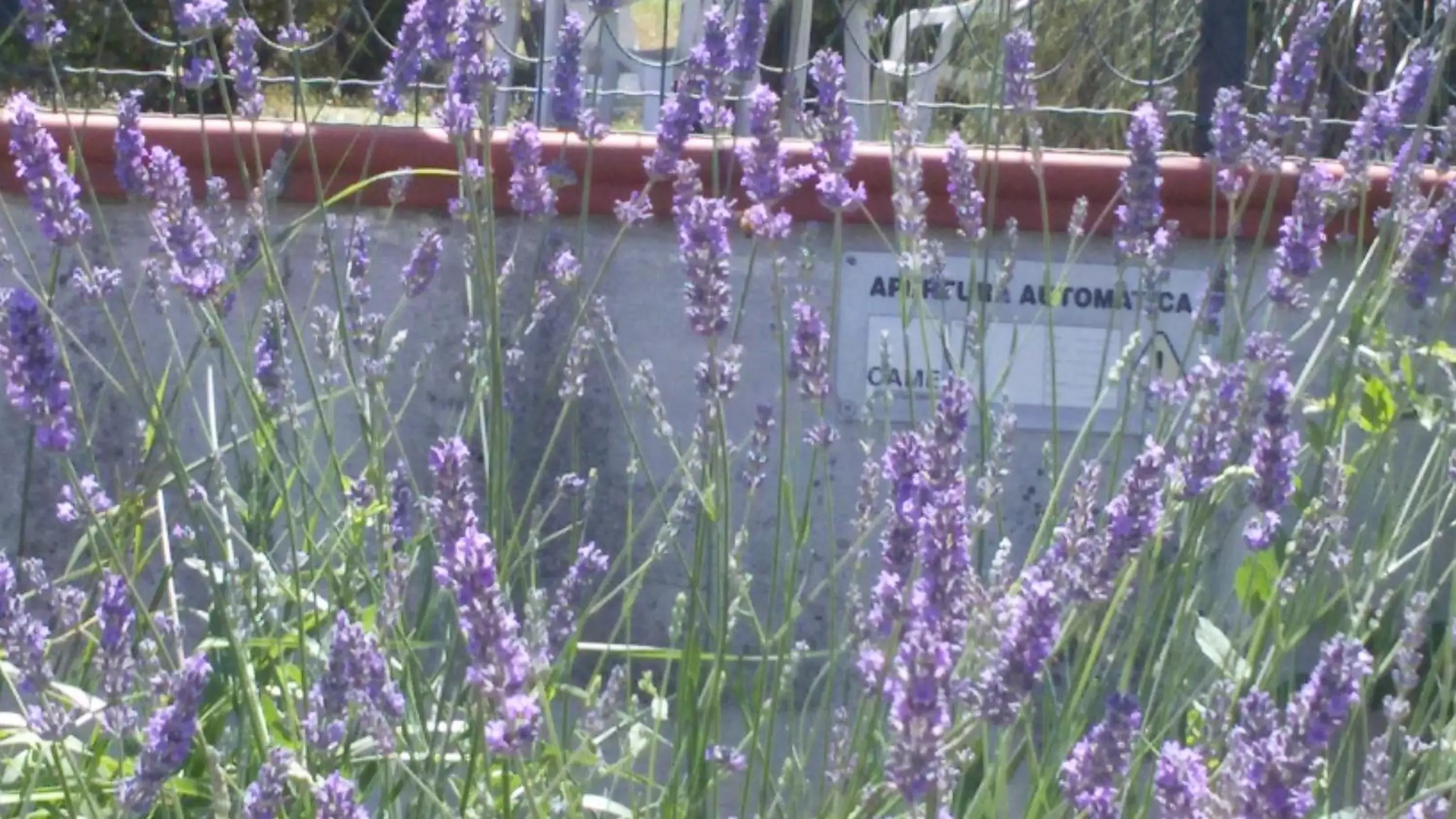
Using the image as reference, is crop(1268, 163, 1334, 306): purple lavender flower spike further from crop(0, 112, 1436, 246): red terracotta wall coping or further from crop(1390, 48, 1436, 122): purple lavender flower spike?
crop(0, 112, 1436, 246): red terracotta wall coping

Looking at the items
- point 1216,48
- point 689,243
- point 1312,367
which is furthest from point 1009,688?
point 1216,48

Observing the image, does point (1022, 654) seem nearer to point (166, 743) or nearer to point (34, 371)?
point (166, 743)

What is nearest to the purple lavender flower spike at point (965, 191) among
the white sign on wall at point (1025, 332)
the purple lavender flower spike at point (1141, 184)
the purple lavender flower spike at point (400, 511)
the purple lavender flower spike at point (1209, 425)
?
the purple lavender flower spike at point (1141, 184)

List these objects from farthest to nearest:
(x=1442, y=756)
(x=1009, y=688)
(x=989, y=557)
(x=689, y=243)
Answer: (x=989, y=557) < (x=1442, y=756) < (x=689, y=243) < (x=1009, y=688)

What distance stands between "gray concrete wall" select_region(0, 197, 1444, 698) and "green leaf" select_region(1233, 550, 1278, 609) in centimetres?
61

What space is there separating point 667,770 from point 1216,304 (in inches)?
42.5

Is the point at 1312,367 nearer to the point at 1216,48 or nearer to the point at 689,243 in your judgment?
the point at 689,243

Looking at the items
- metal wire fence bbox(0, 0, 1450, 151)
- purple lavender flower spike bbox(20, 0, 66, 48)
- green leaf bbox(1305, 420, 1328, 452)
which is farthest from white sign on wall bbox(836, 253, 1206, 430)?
purple lavender flower spike bbox(20, 0, 66, 48)

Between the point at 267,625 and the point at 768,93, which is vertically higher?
the point at 768,93

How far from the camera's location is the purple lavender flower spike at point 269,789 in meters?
1.40

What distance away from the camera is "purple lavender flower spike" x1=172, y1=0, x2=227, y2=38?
6.14 ft

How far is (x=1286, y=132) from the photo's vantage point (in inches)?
89.8

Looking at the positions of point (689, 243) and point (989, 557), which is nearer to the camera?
point (689, 243)

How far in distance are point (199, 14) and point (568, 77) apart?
49 cm
